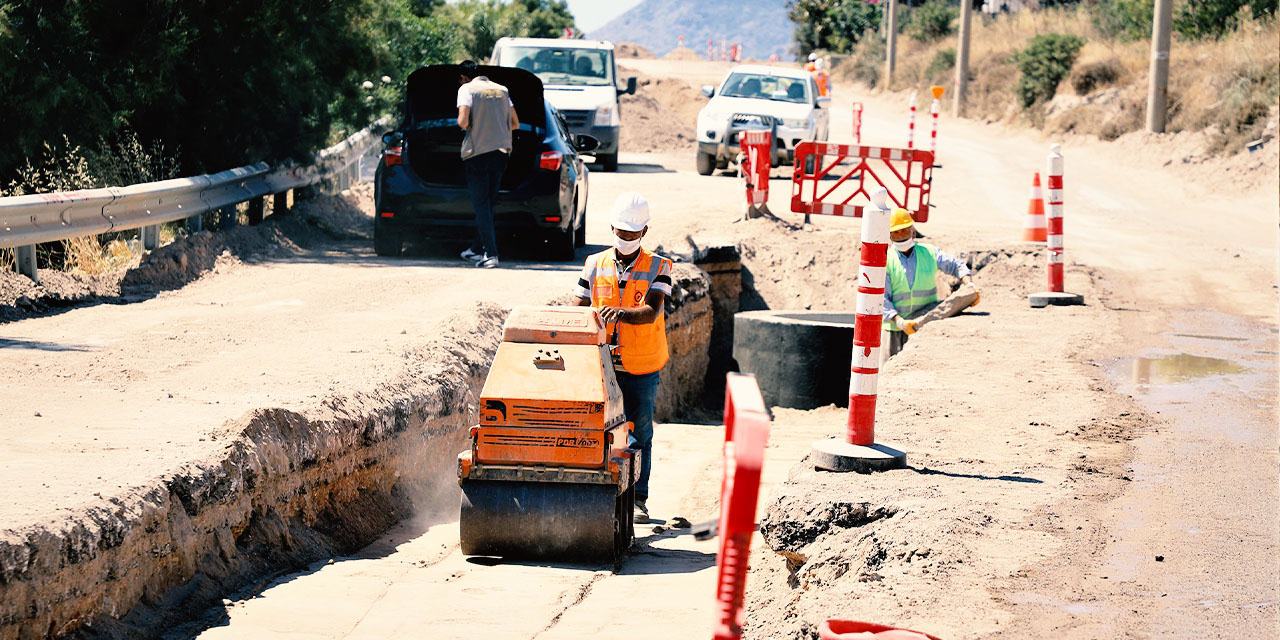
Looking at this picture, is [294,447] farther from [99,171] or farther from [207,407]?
[99,171]

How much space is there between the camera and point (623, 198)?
8.59 metres

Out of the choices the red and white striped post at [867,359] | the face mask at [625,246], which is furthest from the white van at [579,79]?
the red and white striped post at [867,359]

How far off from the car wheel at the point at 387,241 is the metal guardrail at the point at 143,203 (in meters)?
1.47

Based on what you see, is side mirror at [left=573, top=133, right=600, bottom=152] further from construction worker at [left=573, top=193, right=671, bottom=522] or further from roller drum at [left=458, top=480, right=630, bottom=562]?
roller drum at [left=458, top=480, right=630, bottom=562]

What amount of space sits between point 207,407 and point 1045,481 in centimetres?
441

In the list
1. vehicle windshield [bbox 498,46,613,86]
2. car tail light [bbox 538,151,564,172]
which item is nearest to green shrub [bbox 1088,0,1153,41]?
vehicle windshield [bbox 498,46,613,86]

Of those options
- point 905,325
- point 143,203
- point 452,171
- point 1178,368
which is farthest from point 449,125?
point 1178,368

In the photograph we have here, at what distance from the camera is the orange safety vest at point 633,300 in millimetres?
8602

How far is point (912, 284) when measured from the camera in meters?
12.8

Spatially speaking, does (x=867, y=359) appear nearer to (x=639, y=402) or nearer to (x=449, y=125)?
(x=639, y=402)

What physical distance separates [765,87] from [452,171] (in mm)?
13314

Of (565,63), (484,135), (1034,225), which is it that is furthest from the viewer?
(565,63)

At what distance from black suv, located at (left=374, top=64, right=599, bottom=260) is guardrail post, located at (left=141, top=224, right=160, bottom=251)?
2280 millimetres

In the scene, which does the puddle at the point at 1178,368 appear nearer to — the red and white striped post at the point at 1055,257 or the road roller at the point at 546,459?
the red and white striped post at the point at 1055,257
